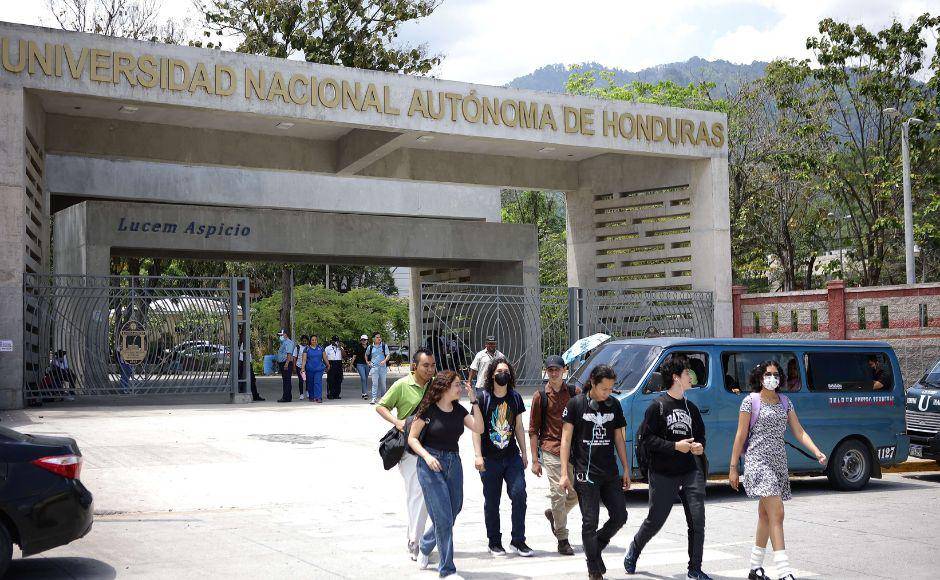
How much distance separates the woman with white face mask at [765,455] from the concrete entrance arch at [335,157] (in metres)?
15.4

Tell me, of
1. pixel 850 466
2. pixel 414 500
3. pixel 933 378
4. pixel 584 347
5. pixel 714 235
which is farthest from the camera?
pixel 714 235

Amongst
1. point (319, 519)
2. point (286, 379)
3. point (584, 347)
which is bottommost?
point (319, 519)

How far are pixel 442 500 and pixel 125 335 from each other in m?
15.9

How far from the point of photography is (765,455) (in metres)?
7.88

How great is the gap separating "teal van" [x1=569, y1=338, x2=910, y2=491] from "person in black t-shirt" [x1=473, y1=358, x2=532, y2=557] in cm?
296

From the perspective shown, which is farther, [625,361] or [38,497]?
[625,361]

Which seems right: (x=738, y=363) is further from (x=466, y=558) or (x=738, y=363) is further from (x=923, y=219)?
(x=923, y=219)

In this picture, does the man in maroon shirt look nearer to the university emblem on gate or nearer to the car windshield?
the car windshield

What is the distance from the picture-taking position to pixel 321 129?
25188 millimetres

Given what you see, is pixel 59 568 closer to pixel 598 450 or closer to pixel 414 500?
pixel 414 500

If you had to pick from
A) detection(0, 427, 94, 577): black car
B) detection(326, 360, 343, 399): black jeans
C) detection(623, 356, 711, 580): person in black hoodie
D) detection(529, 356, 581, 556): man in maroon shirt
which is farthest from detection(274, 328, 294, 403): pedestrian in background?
detection(623, 356, 711, 580): person in black hoodie

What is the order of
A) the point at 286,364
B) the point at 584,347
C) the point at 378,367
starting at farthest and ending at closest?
the point at 286,364 → the point at 378,367 → the point at 584,347

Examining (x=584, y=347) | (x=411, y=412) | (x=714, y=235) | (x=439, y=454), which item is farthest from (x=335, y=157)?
(x=439, y=454)

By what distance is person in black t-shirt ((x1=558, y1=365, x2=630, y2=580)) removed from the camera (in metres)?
8.02
